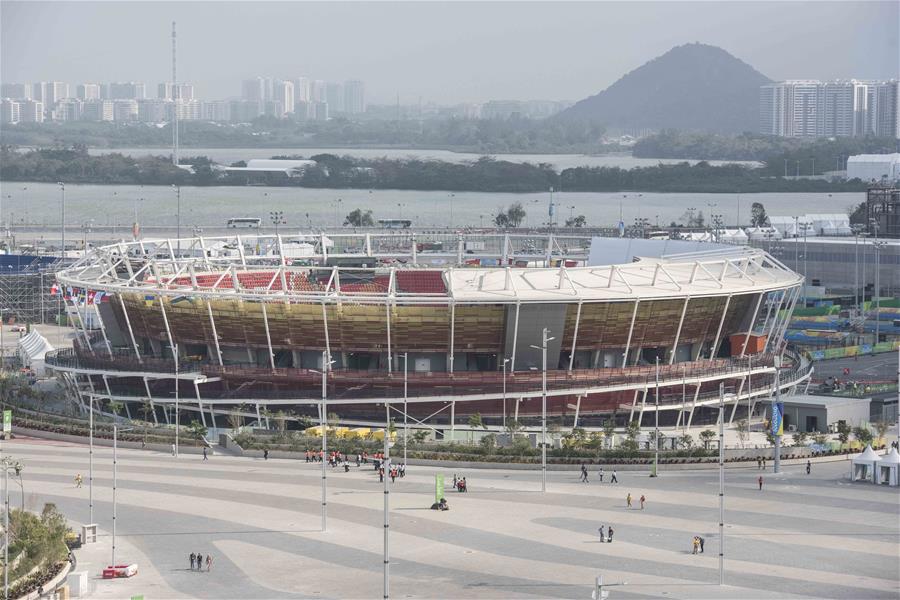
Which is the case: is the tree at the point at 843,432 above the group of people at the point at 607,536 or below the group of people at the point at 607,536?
above

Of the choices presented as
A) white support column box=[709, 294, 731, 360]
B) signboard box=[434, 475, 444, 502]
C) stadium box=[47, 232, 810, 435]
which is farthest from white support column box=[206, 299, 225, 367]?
white support column box=[709, 294, 731, 360]

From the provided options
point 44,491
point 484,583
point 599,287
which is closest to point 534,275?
point 599,287

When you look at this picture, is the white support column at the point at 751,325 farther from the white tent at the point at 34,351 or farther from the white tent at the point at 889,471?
the white tent at the point at 34,351

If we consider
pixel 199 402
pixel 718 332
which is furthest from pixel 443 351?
pixel 718 332

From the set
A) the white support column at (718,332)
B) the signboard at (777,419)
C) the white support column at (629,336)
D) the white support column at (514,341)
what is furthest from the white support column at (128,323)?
the signboard at (777,419)

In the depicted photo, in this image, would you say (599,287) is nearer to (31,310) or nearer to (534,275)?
(534,275)

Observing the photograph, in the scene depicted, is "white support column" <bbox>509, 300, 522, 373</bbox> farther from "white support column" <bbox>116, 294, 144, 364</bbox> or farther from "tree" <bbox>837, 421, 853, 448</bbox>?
"white support column" <bbox>116, 294, 144, 364</bbox>
